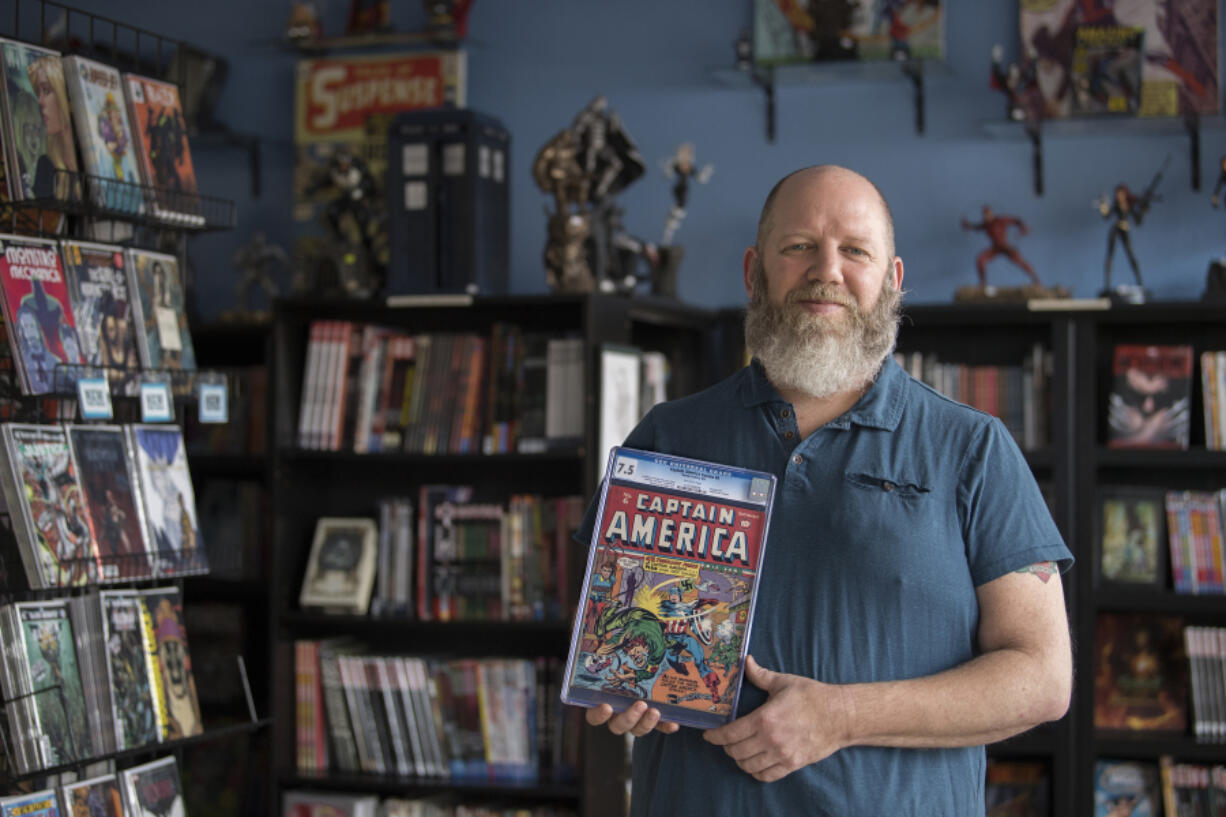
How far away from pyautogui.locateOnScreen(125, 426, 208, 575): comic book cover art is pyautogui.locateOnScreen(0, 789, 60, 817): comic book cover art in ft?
1.53

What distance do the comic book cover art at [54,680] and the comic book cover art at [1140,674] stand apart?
2487mm

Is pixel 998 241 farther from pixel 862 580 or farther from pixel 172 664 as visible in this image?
pixel 172 664

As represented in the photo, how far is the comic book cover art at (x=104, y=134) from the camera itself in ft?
8.34

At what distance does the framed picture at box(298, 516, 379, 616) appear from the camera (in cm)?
362

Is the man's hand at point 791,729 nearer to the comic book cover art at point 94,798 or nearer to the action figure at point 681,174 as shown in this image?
the comic book cover art at point 94,798

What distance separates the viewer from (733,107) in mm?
3939

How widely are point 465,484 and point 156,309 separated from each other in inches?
54.3

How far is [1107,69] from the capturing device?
11.6 feet

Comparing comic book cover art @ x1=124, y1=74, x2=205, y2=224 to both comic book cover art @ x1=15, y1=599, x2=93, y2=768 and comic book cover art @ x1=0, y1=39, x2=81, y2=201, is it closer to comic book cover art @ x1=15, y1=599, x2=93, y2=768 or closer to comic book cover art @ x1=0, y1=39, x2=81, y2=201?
comic book cover art @ x1=0, y1=39, x2=81, y2=201

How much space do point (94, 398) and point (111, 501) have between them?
22cm

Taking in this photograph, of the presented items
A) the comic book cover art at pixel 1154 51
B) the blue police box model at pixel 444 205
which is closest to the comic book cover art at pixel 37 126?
the blue police box model at pixel 444 205

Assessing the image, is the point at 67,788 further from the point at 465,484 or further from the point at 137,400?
the point at 465,484

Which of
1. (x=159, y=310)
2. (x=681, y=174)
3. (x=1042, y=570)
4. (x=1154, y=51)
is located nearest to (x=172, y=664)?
(x=159, y=310)

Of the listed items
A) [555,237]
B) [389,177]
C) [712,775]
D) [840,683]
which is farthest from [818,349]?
[389,177]
